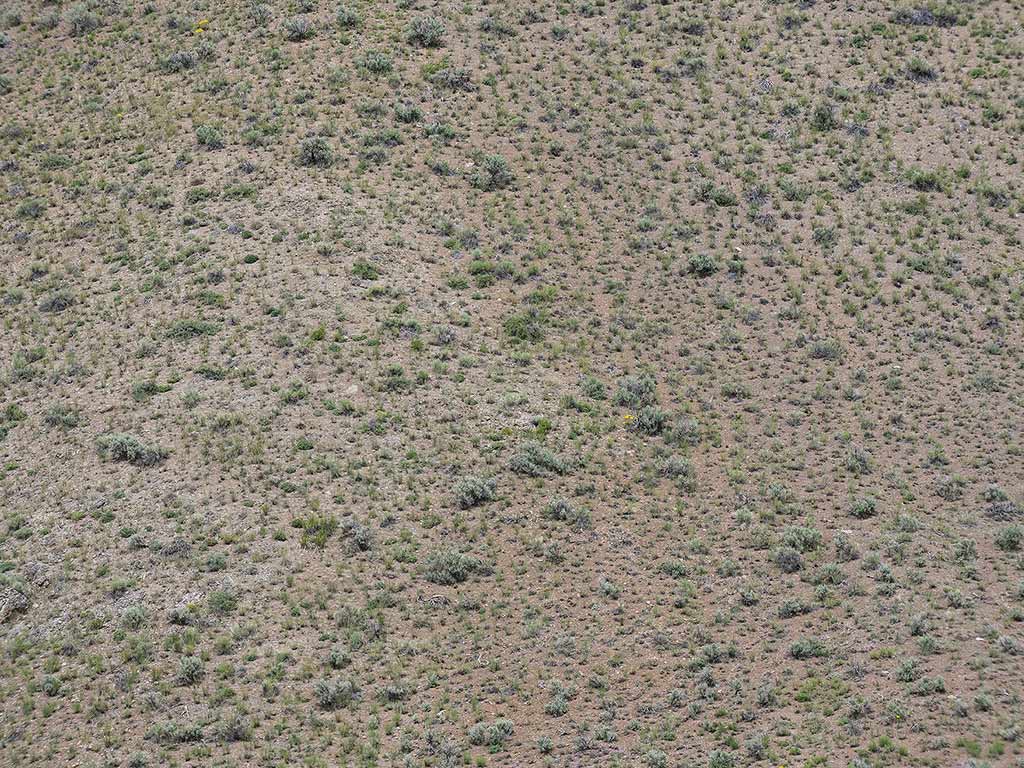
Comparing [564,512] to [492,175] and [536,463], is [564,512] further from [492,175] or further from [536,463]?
[492,175]

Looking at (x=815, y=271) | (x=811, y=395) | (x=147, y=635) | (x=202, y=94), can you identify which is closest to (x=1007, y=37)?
(x=815, y=271)

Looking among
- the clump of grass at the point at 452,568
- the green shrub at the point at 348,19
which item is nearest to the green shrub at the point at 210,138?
the green shrub at the point at 348,19

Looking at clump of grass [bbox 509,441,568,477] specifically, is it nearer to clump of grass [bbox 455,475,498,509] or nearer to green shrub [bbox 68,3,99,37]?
clump of grass [bbox 455,475,498,509]

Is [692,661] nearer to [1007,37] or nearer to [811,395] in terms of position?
[811,395]

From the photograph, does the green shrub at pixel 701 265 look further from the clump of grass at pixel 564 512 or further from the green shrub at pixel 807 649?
the green shrub at pixel 807 649

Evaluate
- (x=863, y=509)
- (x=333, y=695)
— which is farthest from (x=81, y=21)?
(x=863, y=509)

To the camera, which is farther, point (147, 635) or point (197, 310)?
point (197, 310)

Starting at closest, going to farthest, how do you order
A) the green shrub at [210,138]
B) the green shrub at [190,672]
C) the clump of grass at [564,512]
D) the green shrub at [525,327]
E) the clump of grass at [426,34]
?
the green shrub at [190,672]
the clump of grass at [564,512]
the green shrub at [525,327]
the green shrub at [210,138]
the clump of grass at [426,34]

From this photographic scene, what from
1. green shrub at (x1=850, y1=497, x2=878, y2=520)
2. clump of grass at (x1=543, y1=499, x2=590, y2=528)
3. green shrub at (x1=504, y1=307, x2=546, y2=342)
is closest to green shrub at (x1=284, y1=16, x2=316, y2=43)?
green shrub at (x1=504, y1=307, x2=546, y2=342)
